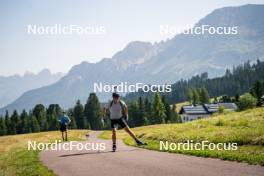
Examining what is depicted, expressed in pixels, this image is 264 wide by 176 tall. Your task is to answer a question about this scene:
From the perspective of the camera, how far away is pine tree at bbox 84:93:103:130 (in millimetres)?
163250

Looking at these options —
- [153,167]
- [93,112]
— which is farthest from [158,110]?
[153,167]

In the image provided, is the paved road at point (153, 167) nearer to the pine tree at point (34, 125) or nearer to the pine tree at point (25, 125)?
the pine tree at point (34, 125)

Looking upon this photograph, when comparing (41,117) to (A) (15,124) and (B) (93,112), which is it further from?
(B) (93,112)

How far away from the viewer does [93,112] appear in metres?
164

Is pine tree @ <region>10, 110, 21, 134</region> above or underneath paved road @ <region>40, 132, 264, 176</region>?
underneath

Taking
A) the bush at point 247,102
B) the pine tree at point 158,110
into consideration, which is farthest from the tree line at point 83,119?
the bush at point 247,102

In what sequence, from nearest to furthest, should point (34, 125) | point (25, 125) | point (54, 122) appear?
point (34, 125) < point (54, 122) < point (25, 125)

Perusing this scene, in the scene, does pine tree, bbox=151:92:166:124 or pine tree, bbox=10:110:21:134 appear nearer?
pine tree, bbox=151:92:166:124

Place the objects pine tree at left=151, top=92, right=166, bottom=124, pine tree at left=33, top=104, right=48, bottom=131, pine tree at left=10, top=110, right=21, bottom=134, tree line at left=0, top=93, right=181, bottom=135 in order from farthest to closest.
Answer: pine tree at left=10, top=110, right=21, bottom=134, pine tree at left=33, top=104, right=48, bottom=131, tree line at left=0, top=93, right=181, bottom=135, pine tree at left=151, top=92, right=166, bottom=124

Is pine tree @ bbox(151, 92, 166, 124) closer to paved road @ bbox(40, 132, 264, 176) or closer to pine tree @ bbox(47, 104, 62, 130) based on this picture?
pine tree @ bbox(47, 104, 62, 130)

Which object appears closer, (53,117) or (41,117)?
(53,117)

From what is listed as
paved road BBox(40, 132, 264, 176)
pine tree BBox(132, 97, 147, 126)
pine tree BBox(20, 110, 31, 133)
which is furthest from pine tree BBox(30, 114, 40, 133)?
paved road BBox(40, 132, 264, 176)

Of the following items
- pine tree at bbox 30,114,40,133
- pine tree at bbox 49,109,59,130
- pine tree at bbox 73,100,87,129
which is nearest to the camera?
pine tree at bbox 30,114,40,133

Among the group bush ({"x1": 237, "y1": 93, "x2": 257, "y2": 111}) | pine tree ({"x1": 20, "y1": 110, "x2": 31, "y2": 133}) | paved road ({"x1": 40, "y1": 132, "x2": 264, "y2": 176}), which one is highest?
bush ({"x1": 237, "y1": 93, "x2": 257, "y2": 111})
